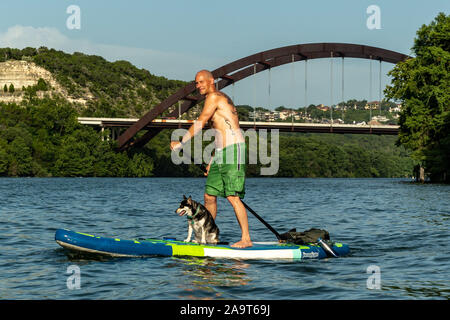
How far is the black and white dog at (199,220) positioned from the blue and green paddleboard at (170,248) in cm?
21

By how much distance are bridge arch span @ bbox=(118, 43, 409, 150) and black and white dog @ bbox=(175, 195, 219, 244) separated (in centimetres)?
5769

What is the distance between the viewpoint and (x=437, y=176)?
51062 mm

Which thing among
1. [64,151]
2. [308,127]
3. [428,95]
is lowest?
[64,151]

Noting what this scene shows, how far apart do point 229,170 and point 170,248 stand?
1.50 metres

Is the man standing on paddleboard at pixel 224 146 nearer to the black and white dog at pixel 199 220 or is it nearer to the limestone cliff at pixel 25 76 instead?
the black and white dog at pixel 199 220

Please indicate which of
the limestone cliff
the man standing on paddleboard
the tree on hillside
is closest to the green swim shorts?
the man standing on paddleboard

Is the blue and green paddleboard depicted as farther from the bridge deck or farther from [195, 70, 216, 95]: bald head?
the bridge deck

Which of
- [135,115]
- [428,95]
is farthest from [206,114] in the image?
[135,115]

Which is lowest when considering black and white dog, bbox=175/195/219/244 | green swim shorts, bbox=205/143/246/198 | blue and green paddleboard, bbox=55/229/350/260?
blue and green paddleboard, bbox=55/229/350/260

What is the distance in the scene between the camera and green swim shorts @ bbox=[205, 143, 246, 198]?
8.43m

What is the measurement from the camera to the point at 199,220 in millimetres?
8664

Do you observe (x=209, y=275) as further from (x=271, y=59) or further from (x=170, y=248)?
(x=271, y=59)

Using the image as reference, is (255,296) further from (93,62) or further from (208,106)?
(93,62)
